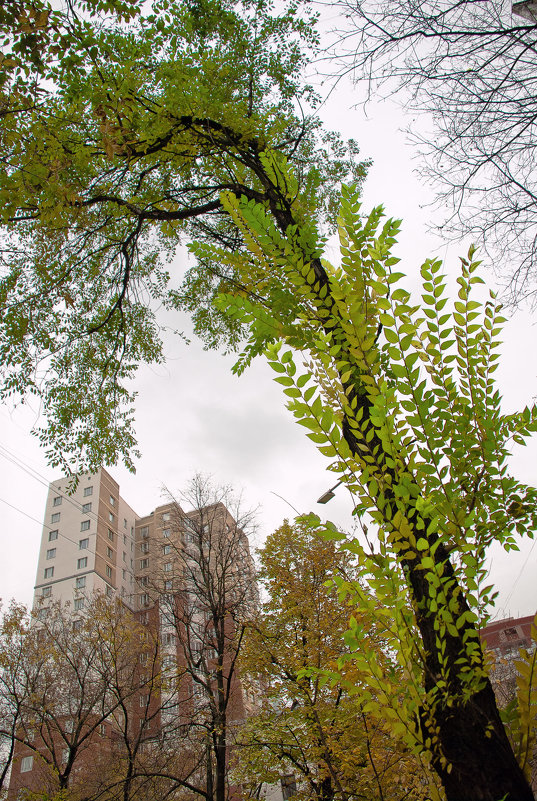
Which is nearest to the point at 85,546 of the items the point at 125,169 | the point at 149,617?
the point at 149,617

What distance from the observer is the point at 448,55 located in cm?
299

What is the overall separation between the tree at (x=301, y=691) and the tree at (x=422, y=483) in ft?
18.0

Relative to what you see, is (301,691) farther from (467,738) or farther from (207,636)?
(467,738)

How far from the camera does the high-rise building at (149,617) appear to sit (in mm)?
12609

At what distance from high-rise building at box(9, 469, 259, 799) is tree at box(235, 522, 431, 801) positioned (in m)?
1.45

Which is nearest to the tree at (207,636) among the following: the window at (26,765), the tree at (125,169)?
the tree at (125,169)

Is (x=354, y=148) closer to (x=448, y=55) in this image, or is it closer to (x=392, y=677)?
(x=448, y=55)

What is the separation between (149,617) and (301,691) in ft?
62.5

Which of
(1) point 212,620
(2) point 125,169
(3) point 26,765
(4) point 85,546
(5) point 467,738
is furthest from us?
(4) point 85,546

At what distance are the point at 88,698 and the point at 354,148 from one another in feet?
56.0

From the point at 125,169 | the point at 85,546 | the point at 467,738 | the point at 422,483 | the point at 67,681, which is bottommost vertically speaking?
the point at 467,738

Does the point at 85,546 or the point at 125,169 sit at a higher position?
the point at 85,546

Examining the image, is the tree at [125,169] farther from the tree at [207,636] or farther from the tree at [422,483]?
the tree at [207,636]

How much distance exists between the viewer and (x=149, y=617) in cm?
2470
